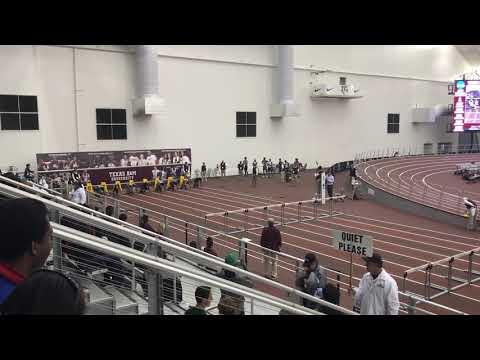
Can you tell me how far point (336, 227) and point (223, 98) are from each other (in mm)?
18857

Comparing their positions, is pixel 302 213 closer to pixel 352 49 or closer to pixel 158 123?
pixel 158 123

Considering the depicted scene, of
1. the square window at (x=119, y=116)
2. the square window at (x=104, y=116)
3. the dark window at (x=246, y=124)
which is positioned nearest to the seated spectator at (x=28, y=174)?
the square window at (x=104, y=116)

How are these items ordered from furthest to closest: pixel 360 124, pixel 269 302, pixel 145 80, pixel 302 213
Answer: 1. pixel 360 124
2. pixel 145 80
3. pixel 302 213
4. pixel 269 302

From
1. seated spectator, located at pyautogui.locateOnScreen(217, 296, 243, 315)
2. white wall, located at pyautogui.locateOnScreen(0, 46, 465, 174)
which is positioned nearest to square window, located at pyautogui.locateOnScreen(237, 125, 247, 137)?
white wall, located at pyautogui.locateOnScreen(0, 46, 465, 174)

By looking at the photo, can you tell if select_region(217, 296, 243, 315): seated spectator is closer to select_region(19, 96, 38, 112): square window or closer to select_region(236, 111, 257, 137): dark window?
select_region(19, 96, 38, 112): square window

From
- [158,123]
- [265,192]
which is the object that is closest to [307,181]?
[265,192]

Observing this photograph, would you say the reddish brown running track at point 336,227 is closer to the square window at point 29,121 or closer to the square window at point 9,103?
the square window at point 29,121

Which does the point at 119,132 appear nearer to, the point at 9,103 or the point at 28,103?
the point at 28,103

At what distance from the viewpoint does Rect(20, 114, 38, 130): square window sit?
976 inches

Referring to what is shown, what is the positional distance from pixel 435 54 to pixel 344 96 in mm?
14617

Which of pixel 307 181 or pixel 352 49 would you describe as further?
pixel 352 49

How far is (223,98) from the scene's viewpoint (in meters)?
32.9
